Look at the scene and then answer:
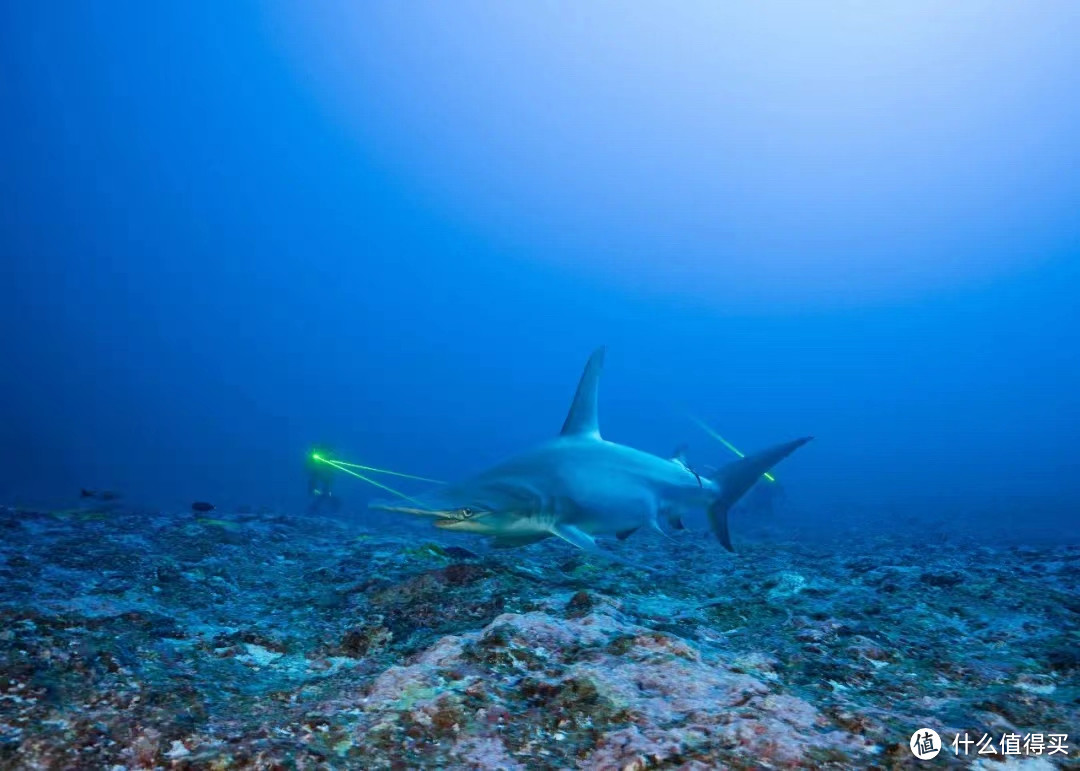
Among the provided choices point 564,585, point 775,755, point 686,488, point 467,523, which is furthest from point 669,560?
point 775,755

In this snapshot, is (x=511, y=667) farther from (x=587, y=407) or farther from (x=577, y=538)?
(x=587, y=407)

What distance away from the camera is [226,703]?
1.97 m

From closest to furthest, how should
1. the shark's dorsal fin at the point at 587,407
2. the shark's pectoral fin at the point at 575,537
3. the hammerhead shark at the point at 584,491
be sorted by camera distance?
the hammerhead shark at the point at 584,491 → the shark's pectoral fin at the point at 575,537 → the shark's dorsal fin at the point at 587,407

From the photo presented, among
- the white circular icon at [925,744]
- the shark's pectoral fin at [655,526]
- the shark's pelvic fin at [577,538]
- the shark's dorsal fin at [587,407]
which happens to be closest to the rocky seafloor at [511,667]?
the white circular icon at [925,744]

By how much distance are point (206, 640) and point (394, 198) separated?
21454 centimetres

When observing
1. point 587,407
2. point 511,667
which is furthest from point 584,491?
point 511,667

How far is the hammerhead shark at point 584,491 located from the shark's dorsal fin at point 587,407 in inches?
0.4

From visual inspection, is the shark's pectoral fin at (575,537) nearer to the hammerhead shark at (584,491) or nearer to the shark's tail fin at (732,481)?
the hammerhead shark at (584,491)

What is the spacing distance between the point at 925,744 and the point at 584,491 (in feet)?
11.0

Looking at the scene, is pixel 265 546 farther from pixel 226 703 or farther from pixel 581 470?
pixel 226 703

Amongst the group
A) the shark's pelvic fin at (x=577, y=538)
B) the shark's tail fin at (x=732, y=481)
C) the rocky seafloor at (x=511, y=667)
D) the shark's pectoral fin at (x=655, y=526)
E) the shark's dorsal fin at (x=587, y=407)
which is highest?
the shark's dorsal fin at (x=587, y=407)

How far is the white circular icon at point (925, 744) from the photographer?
1617 millimetres

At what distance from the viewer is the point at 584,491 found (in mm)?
4918

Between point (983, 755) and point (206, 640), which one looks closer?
point (983, 755)
